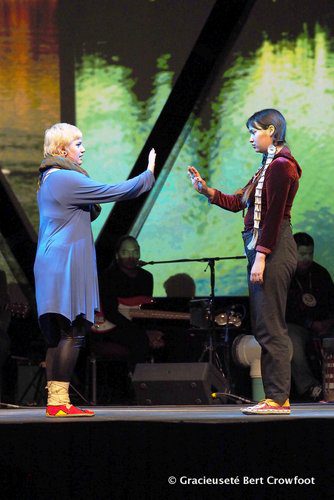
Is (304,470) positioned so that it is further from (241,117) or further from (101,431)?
(241,117)

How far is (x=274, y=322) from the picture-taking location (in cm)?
450

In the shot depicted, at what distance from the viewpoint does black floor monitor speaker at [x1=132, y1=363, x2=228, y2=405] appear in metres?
6.32

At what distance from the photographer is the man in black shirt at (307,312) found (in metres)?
7.85

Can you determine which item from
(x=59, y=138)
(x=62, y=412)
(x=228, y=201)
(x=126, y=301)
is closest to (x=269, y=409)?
(x=62, y=412)

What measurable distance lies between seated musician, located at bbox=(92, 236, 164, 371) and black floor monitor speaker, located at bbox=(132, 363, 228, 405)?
5.25 ft

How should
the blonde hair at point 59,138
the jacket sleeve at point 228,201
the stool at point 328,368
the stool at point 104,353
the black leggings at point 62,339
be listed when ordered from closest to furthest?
the black leggings at point 62,339, the blonde hair at point 59,138, the jacket sleeve at point 228,201, the stool at point 328,368, the stool at point 104,353

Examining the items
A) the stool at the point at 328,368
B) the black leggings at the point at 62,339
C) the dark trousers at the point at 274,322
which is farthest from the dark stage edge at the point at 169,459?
the stool at the point at 328,368

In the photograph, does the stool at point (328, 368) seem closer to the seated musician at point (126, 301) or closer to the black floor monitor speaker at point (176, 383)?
the black floor monitor speaker at point (176, 383)

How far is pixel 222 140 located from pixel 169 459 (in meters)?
5.46

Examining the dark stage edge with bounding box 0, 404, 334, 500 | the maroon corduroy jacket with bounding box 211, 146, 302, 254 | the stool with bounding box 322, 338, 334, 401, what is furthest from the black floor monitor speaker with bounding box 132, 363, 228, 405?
the dark stage edge with bounding box 0, 404, 334, 500

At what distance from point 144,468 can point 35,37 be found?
608 cm

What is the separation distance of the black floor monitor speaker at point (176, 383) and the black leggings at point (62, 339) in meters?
1.79

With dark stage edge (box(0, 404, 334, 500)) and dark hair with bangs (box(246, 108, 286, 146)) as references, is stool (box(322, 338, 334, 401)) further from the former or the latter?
dark stage edge (box(0, 404, 334, 500))

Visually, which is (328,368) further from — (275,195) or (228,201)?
(275,195)
